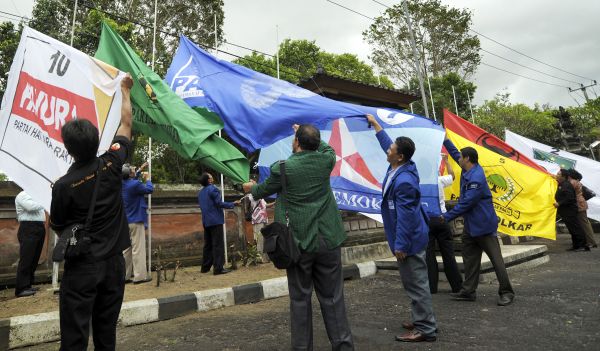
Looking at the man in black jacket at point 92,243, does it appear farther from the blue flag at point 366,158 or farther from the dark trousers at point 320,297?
the blue flag at point 366,158

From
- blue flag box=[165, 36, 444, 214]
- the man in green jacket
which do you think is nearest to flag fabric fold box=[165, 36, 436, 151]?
blue flag box=[165, 36, 444, 214]

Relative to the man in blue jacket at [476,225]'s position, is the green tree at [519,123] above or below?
above

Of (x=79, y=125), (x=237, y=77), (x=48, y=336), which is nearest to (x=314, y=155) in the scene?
(x=79, y=125)

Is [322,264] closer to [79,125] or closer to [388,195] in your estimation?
[388,195]

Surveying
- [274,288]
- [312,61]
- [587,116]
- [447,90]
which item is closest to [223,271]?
[274,288]

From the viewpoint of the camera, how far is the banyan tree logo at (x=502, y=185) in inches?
255

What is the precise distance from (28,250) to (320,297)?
4715 millimetres

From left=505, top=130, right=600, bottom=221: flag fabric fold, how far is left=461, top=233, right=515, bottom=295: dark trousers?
593 cm

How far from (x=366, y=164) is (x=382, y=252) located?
426 centimetres

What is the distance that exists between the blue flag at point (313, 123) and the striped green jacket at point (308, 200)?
1156mm

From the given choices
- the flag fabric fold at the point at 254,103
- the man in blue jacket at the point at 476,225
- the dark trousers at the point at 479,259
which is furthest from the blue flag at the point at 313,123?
the dark trousers at the point at 479,259

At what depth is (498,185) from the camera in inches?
257

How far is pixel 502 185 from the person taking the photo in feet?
21.4

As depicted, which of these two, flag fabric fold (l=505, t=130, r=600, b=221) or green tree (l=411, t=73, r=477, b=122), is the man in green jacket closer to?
flag fabric fold (l=505, t=130, r=600, b=221)
